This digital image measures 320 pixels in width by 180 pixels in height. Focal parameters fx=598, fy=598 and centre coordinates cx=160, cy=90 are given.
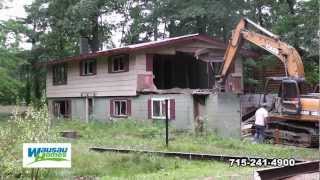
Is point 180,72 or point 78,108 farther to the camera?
point 78,108

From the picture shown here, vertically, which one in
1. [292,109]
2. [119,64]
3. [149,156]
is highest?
[119,64]

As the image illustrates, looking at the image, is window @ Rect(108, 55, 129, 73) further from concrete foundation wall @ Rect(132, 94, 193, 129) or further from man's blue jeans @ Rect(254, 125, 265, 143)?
man's blue jeans @ Rect(254, 125, 265, 143)

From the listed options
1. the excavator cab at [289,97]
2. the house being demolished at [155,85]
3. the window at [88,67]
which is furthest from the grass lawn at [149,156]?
the window at [88,67]

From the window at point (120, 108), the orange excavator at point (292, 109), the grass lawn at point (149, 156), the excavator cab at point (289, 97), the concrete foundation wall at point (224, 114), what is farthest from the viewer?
the window at point (120, 108)

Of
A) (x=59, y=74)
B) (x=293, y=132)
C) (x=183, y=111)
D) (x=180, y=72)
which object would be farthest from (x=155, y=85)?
(x=293, y=132)

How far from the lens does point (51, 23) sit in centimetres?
5197

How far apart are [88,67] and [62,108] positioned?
203 inches

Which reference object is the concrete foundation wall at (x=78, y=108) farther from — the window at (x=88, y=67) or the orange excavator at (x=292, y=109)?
the orange excavator at (x=292, y=109)

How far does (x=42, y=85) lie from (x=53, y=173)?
4384cm

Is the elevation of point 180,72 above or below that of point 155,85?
above

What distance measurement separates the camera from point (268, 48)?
25.8m

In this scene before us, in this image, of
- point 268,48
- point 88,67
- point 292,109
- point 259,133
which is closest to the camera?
point 292,109

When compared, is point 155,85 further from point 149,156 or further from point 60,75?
point 149,156

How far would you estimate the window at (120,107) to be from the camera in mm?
32375
